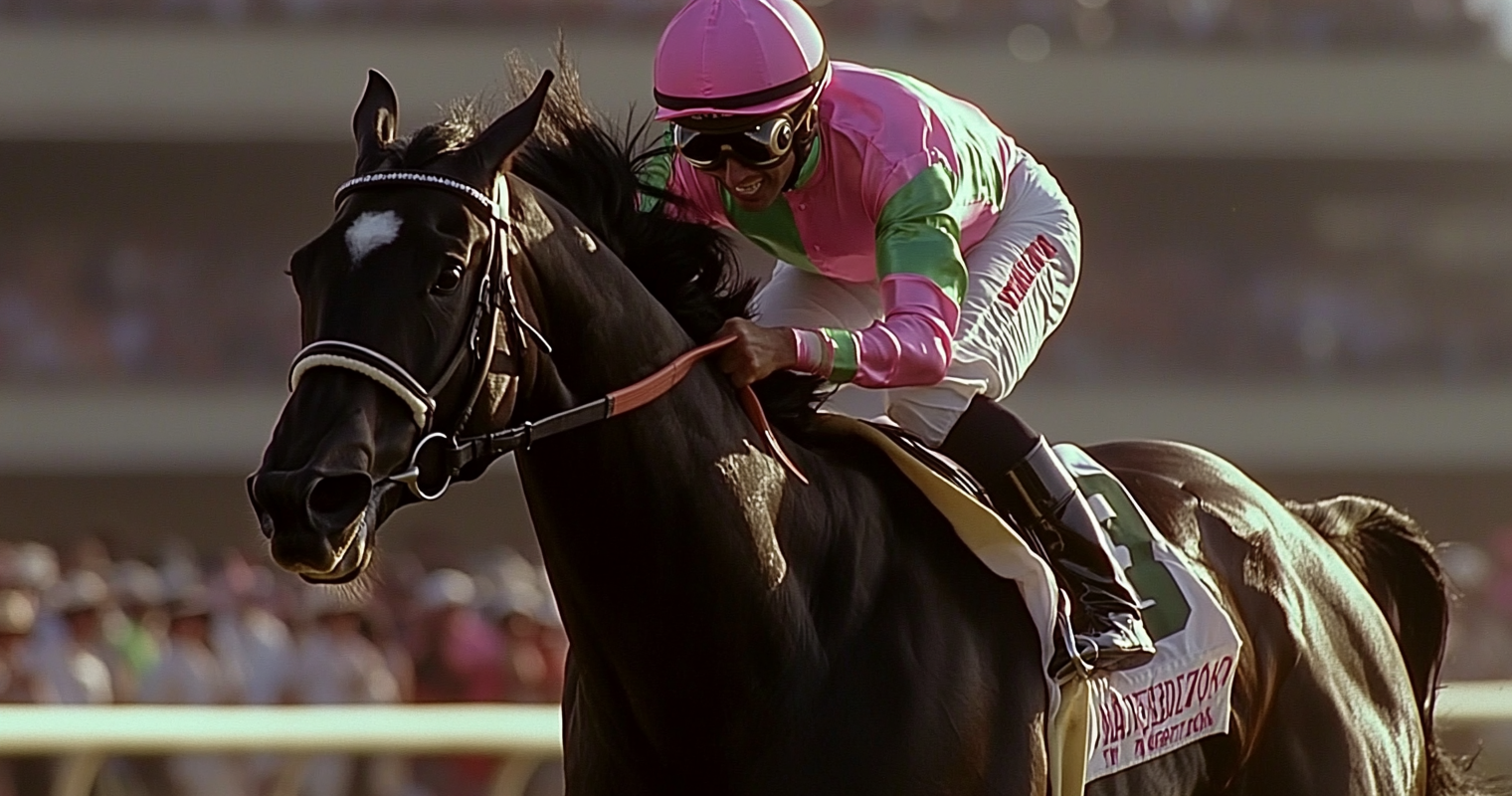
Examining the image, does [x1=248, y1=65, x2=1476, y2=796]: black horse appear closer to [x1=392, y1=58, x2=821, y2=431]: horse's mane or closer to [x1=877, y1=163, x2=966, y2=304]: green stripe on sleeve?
[x1=392, y1=58, x2=821, y2=431]: horse's mane

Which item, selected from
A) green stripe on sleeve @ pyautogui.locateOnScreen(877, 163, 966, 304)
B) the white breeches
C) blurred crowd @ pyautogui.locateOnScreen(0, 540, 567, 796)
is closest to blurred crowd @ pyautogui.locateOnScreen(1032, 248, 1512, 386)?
blurred crowd @ pyautogui.locateOnScreen(0, 540, 567, 796)

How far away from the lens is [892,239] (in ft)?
9.89

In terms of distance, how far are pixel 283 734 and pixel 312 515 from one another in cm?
381

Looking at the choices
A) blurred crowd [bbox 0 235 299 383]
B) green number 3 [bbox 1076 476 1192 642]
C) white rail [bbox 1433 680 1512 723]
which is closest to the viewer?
green number 3 [bbox 1076 476 1192 642]

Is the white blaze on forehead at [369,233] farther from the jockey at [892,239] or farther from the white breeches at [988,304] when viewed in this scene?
the white breeches at [988,304]

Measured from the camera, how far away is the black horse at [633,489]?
2.41 meters

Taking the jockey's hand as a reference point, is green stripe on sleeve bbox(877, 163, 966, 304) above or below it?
above

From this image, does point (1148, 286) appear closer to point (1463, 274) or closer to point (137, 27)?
point (1463, 274)

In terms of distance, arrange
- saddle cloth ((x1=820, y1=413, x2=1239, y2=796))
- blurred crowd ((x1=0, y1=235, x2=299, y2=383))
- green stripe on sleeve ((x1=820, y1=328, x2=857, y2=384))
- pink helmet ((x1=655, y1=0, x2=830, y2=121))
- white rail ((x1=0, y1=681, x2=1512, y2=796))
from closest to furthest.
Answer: green stripe on sleeve ((x1=820, y1=328, x2=857, y2=384)) → pink helmet ((x1=655, y1=0, x2=830, y2=121)) → saddle cloth ((x1=820, y1=413, x2=1239, y2=796)) → white rail ((x1=0, y1=681, x2=1512, y2=796)) → blurred crowd ((x1=0, y1=235, x2=299, y2=383))

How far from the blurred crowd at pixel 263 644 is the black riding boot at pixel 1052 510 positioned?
12.3ft

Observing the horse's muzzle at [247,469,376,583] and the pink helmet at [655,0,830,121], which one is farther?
the pink helmet at [655,0,830,121]

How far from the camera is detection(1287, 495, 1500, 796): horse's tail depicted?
434cm

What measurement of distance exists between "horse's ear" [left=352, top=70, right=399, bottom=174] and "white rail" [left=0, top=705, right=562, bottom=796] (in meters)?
3.44

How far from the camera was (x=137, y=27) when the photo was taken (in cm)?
1494
